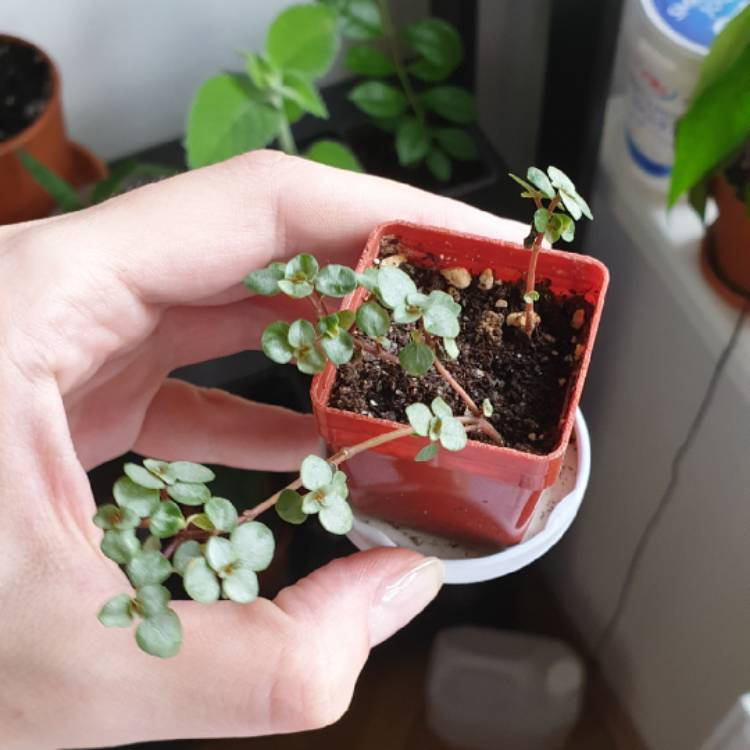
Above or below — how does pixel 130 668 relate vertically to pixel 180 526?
below

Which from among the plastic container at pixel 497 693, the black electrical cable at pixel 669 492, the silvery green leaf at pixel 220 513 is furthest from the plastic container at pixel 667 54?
the plastic container at pixel 497 693

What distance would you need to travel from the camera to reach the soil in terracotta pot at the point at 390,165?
953 millimetres

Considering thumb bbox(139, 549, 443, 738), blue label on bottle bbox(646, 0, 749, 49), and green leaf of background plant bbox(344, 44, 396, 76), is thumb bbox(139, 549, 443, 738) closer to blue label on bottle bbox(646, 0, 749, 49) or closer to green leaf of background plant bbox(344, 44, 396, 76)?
blue label on bottle bbox(646, 0, 749, 49)

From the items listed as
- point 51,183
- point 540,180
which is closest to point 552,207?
point 540,180

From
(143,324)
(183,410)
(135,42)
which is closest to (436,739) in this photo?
(183,410)

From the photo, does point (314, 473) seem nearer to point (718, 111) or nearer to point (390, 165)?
point (718, 111)

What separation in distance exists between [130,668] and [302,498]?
Answer: 14 cm

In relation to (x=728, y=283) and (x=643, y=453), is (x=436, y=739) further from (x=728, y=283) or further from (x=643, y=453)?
(x=728, y=283)

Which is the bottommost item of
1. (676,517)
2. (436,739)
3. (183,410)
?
(436,739)

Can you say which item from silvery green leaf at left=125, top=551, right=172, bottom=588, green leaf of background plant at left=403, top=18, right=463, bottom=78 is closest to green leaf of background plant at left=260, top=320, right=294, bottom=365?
silvery green leaf at left=125, top=551, right=172, bottom=588

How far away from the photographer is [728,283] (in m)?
0.74

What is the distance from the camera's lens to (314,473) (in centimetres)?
41

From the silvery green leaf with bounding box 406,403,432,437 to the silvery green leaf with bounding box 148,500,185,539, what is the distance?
0.11 meters

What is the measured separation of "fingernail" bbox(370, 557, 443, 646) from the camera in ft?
1.72
